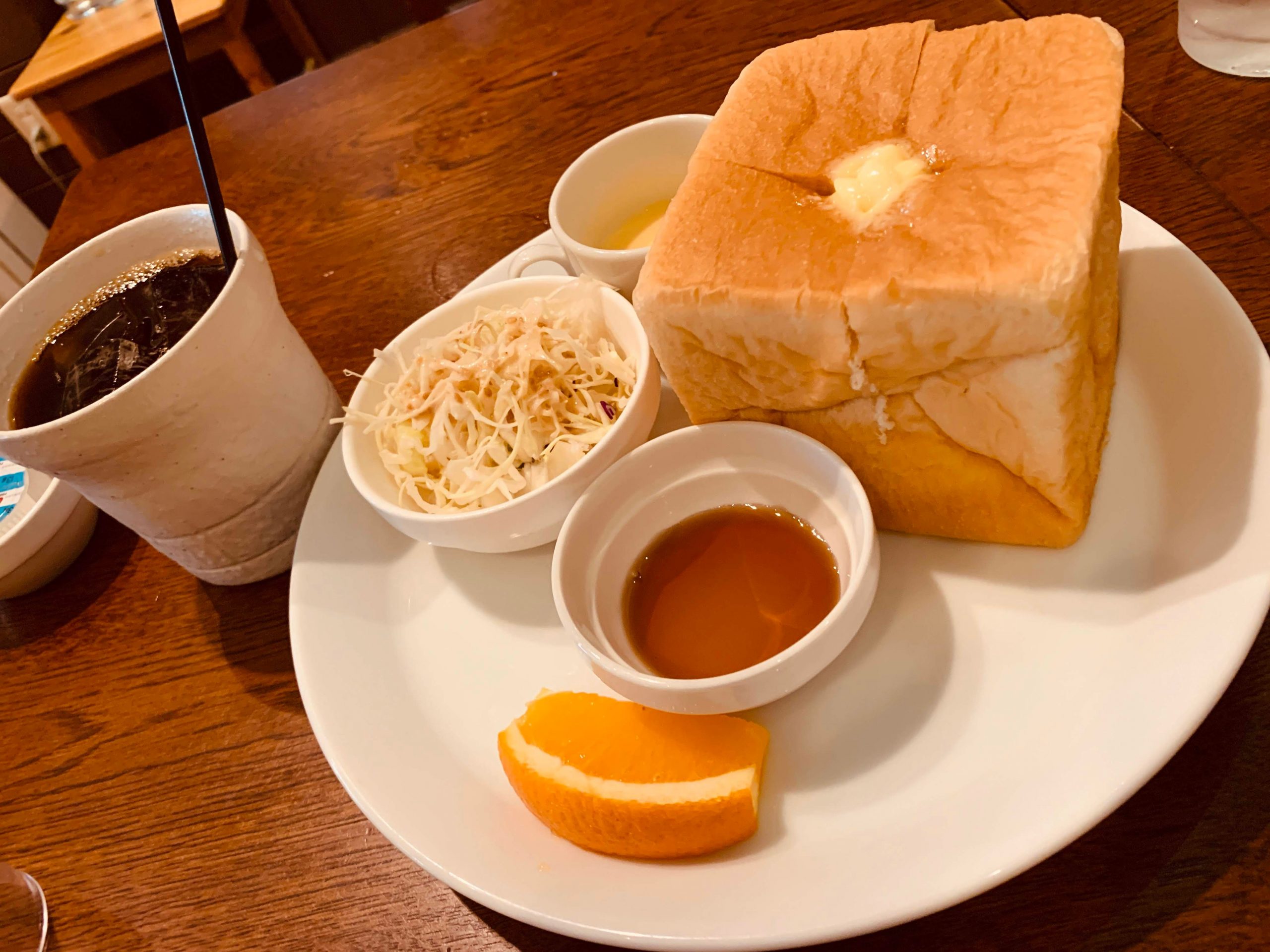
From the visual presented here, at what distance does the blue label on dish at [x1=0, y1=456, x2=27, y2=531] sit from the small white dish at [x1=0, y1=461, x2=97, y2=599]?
0.03 m

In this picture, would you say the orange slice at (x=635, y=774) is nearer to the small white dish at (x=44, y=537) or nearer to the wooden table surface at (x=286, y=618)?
the wooden table surface at (x=286, y=618)

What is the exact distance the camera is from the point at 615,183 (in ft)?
5.81

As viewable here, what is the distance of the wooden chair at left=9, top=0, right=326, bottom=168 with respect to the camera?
415cm

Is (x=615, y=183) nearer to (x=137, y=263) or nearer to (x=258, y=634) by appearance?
(x=137, y=263)

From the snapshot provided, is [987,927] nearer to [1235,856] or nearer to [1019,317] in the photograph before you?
[1235,856]

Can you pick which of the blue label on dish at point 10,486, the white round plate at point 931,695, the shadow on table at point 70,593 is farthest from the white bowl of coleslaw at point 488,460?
the blue label on dish at point 10,486

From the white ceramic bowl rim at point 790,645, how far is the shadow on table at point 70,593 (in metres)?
1.01

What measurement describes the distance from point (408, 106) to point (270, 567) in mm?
1425

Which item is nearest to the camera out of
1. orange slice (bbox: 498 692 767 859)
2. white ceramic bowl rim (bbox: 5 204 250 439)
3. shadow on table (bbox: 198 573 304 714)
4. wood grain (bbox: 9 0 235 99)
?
orange slice (bbox: 498 692 767 859)

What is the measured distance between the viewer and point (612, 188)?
177 cm

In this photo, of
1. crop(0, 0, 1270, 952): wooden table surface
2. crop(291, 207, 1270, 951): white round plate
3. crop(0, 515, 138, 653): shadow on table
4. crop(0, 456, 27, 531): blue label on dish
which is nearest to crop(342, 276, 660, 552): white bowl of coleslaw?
crop(291, 207, 1270, 951): white round plate

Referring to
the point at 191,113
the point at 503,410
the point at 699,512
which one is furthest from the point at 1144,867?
the point at 191,113

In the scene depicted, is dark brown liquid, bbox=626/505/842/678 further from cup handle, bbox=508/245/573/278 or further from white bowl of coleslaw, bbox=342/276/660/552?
cup handle, bbox=508/245/573/278

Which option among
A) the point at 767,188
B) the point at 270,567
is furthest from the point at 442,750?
the point at 767,188
